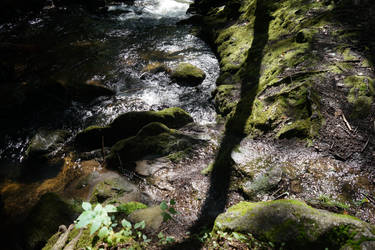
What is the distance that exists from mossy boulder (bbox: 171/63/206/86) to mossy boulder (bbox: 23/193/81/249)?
18.2 ft

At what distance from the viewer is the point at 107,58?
9.75 meters

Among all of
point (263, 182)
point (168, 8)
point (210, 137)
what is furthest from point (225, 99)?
point (168, 8)

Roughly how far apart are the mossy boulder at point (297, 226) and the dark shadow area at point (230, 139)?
0.52 metres

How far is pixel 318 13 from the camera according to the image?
22.1 ft

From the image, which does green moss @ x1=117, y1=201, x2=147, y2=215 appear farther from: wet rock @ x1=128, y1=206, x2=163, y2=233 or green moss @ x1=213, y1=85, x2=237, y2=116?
green moss @ x1=213, y1=85, x2=237, y2=116

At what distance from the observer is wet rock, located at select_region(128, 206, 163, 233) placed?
7.86 feet

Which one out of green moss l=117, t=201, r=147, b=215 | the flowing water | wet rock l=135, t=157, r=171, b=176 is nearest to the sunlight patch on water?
Result: the flowing water

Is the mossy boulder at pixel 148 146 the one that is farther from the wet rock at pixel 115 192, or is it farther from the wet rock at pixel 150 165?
the wet rock at pixel 115 192

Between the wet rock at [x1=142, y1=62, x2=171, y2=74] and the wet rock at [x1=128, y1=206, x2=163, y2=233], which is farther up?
the wet rock at [x1=128, y1=206, x2=163, y2=233]

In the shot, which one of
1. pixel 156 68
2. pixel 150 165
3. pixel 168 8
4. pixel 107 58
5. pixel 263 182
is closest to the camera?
pixel 263 182

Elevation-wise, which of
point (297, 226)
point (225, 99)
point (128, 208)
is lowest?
point (225, 99)

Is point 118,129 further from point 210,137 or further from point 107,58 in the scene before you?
point 107,58

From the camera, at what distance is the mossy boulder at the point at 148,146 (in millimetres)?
4805

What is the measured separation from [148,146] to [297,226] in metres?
3.58
